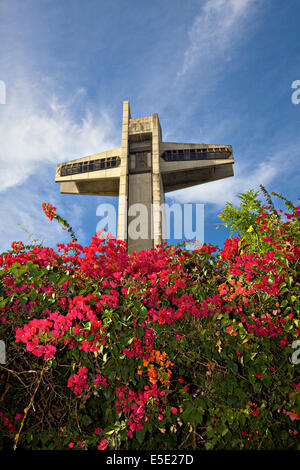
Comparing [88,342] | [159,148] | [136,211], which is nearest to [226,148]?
[159,148]

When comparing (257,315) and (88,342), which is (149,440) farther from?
(257,315)

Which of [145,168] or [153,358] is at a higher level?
[145,168]

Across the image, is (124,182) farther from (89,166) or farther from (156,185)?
(89,166)

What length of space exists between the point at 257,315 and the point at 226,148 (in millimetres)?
22769

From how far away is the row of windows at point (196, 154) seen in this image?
23594 millimetres

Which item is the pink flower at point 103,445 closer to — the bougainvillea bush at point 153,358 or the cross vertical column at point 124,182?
the bougainvillea bush at point 153,358

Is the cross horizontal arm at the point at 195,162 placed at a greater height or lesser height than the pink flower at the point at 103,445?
greater

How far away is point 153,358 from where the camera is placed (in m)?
2.99

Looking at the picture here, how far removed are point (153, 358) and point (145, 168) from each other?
21.9 meters

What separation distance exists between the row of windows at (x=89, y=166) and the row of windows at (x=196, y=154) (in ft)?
14.5

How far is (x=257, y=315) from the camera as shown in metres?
3.08

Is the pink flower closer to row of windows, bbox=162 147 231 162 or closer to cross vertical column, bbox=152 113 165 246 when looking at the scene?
cross vertical column, bbox=152 113 165 246

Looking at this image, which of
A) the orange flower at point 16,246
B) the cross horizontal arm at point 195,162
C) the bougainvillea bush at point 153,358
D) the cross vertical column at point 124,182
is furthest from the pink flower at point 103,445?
the cross horizontal arm at point 195,162

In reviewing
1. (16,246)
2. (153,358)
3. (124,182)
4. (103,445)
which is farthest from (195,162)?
(103,445)
